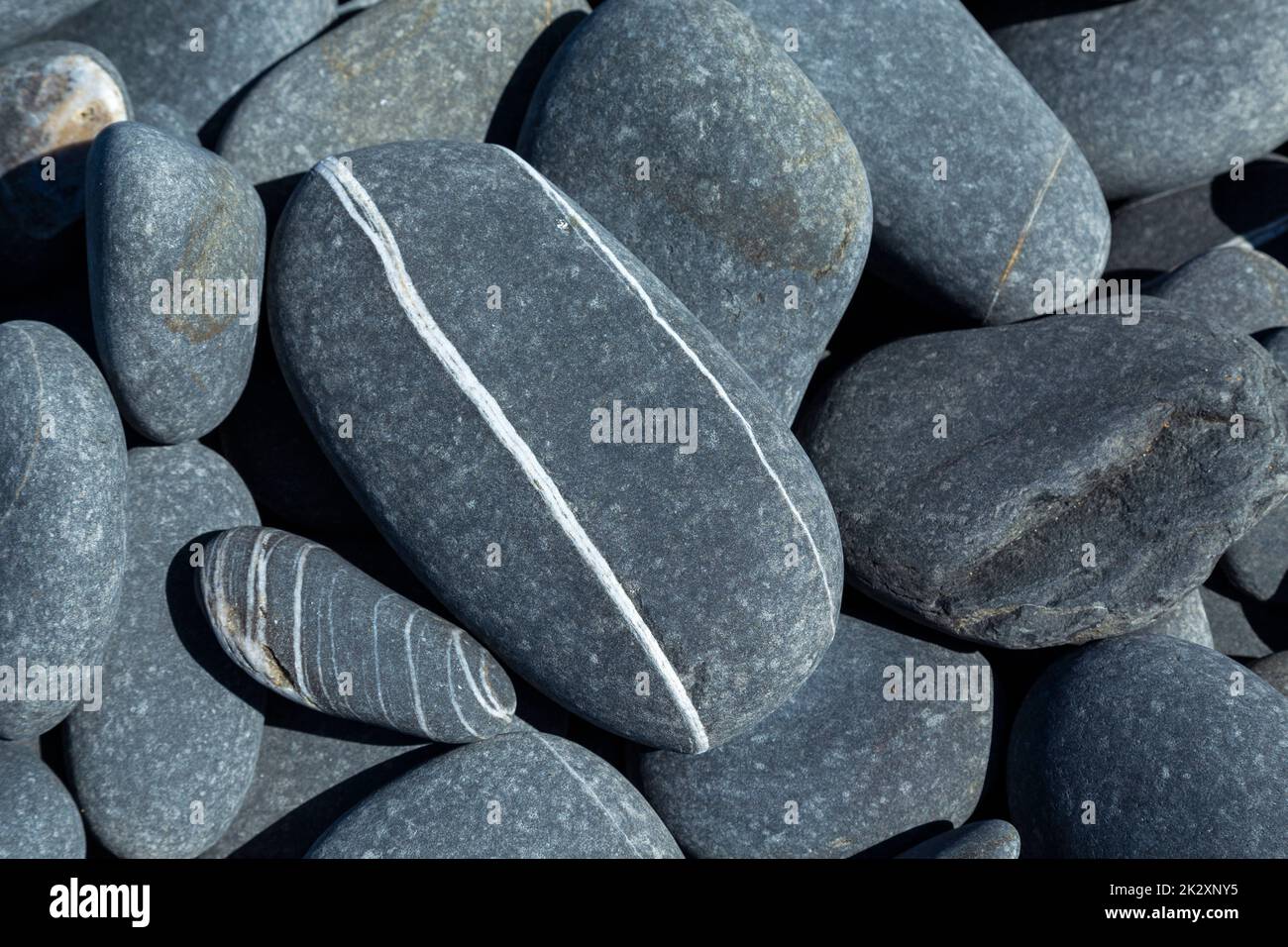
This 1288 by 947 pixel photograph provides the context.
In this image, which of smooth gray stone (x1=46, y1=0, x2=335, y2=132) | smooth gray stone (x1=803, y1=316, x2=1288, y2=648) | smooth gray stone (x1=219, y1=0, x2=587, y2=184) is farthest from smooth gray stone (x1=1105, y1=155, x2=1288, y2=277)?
smooth gray stone (x1=46, y1=0, x2=335, y2=132)

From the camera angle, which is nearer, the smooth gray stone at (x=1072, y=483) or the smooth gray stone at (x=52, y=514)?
the smooth gray stone at (x=52, y=514)

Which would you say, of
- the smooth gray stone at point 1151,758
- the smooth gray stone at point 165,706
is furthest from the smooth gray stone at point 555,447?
the smooth gray stone at point 1151,758

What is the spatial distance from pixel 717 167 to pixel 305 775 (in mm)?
1931

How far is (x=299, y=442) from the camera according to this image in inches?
117

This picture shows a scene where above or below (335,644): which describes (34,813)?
below

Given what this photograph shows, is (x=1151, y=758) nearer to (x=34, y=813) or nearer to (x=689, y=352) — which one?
(x=689, y=352)

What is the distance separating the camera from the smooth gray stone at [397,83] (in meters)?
2.96

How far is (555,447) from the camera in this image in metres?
2.57

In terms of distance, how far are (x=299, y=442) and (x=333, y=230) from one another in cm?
63

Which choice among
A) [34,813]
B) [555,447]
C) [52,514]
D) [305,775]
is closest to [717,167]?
[555,447]

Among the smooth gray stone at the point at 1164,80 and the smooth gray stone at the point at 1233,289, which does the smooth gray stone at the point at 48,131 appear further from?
the smooth gray stone at the point at 1233,289

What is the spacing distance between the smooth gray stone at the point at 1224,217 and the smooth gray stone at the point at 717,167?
4.02 feet

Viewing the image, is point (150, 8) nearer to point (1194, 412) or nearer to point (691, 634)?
point (691, 634)
